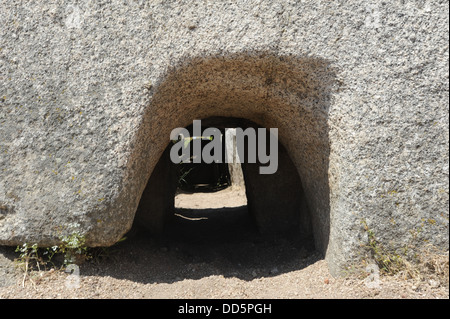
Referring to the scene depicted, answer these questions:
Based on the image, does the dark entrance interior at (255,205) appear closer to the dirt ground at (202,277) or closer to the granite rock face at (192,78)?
the dirt ground at (202,277)

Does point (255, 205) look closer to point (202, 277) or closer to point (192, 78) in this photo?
point (202, 277)

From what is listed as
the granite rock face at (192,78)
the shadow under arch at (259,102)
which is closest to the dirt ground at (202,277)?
the granite rock face at (192,78)

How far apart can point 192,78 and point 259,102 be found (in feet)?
1.93

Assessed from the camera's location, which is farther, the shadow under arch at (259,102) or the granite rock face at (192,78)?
the shadow under arch at (259,102)

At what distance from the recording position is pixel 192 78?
8.26 feet

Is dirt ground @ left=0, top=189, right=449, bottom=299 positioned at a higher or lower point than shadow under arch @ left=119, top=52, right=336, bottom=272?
lower

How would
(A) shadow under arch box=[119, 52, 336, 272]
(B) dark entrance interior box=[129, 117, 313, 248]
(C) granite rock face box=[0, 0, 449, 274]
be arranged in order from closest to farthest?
(C) granite rock face box=[0, 0, 449, 274] → (A) shadow under arch box=[119, 52, 336, 272] → (B) dark entrance interior box=[129, 117, 313, 248]

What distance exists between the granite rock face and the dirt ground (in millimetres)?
201

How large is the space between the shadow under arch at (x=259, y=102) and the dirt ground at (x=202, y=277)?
1.16 ft

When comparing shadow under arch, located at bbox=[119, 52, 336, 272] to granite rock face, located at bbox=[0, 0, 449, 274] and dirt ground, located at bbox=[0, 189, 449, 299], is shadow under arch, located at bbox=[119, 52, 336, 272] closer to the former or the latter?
→ granite rock face, located at bbox=[0, 0, 449, 274]

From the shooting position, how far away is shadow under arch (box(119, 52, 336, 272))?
7.86 feet

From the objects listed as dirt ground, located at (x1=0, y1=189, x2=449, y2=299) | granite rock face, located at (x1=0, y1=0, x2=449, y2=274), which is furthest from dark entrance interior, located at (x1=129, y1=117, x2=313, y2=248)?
granite rock face, located at (x1=0, y1=0, x2=449, y2=274)

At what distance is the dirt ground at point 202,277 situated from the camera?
7.48ft
